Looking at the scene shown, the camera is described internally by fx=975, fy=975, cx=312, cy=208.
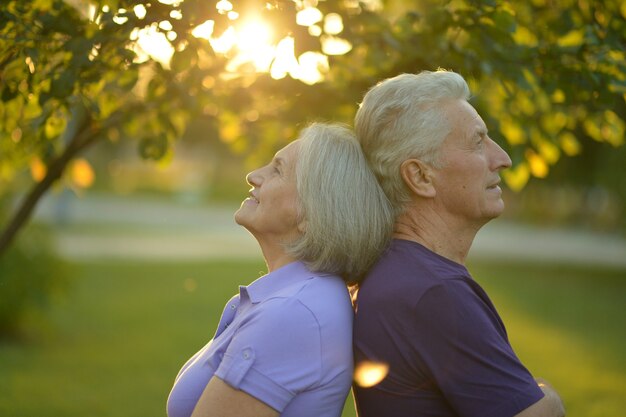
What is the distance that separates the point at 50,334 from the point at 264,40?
315 inches

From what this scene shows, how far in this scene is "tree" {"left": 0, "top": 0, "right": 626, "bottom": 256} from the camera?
3.20m

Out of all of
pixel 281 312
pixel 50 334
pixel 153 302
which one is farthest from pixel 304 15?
pixel 153 302

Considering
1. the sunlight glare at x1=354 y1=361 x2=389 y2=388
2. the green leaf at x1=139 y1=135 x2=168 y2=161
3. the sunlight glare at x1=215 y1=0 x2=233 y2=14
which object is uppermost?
the sunlight glare at x1=215 y1=0 x2=233 y2=14

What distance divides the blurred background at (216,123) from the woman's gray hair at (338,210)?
2.54ft

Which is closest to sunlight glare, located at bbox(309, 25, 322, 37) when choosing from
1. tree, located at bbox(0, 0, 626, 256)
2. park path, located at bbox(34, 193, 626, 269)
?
tree, located at bbox(0, 0, 626, 256)

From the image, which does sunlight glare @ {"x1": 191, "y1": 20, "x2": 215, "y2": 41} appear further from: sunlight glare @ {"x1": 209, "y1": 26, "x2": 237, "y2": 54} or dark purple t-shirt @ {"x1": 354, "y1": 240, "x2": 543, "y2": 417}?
dark purple t-shirt @ {"x1": 354, "y1": 240, "x2": 543, "y2": 417}

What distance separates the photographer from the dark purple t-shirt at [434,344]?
2.38 metres

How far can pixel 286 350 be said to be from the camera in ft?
7.76

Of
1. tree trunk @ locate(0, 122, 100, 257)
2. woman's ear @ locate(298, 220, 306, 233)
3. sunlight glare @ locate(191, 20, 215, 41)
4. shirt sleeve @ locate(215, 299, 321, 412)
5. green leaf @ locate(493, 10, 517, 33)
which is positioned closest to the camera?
shirt sleeve @ locate(215, 299, 321, 412)

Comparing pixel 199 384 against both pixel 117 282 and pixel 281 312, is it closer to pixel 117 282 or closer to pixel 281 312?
pixel 281 312

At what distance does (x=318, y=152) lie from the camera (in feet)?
8.50

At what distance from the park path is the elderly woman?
43.7 feet

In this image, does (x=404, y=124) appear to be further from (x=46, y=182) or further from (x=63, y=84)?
(x=46, y=182)

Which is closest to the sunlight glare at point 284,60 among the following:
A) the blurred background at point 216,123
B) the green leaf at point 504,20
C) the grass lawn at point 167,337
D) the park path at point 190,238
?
the blurred background at point 216,123
